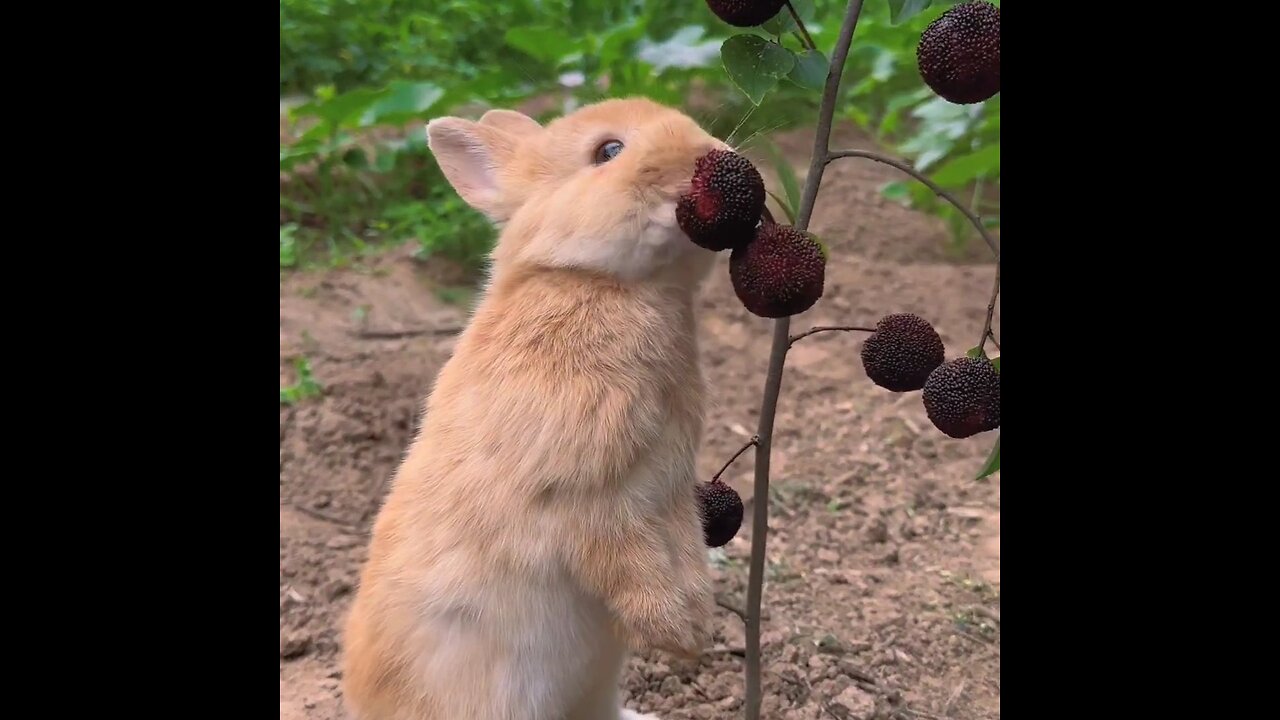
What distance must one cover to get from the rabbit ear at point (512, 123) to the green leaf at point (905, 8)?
64cm

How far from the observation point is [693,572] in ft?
4.83

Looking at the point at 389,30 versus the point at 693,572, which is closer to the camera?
the point at 693,572

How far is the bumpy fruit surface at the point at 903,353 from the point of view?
1507mm

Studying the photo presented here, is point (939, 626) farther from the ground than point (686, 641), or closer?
closer

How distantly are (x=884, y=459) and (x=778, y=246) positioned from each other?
2.14 metres

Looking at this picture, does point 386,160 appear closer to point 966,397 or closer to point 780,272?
point 780,272

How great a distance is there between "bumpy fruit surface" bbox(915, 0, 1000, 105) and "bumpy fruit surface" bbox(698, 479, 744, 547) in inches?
28.0

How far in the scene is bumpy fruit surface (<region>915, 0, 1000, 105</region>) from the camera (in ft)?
4.32

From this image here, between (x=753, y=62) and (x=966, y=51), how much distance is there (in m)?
0.31

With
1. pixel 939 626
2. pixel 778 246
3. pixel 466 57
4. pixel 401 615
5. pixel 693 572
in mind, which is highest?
pixel 778 246

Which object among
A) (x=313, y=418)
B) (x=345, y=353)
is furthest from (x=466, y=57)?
(x=313, y=418)

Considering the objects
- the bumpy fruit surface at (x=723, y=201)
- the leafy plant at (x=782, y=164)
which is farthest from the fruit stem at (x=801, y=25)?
the bumpy fruit surface at (x=723, y=201)

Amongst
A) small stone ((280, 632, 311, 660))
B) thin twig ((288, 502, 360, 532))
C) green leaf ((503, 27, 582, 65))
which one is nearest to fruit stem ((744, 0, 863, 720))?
small stone ((280, 632, 311, 660))

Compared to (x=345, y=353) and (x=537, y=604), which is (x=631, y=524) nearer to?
(x=537, y=604)
